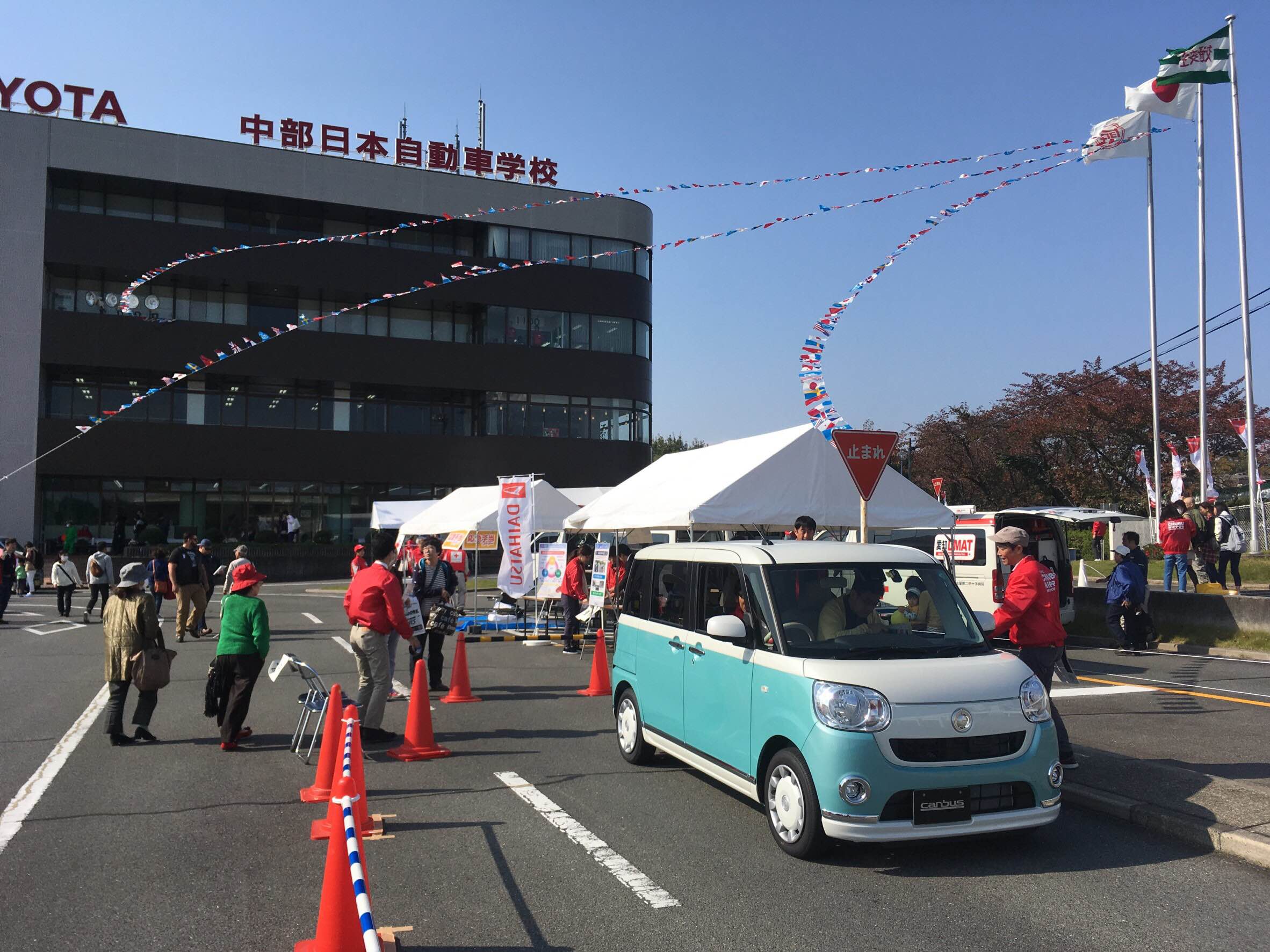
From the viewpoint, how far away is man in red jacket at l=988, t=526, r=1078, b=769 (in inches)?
284

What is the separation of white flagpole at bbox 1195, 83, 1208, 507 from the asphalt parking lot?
60.2 ft

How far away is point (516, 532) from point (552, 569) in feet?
3.43

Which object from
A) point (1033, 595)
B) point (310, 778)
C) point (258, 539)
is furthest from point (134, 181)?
point (1033, 595)

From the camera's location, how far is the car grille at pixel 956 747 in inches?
213

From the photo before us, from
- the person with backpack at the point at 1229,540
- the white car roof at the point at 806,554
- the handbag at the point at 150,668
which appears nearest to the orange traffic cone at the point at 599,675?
the handbag at the point at 150,668

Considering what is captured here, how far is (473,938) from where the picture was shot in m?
4.50

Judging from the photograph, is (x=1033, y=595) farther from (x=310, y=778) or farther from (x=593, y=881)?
(x=310, y=778)

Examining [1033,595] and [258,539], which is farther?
[258,539]

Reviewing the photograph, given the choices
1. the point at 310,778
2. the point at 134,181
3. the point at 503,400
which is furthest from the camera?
the point at 503,400

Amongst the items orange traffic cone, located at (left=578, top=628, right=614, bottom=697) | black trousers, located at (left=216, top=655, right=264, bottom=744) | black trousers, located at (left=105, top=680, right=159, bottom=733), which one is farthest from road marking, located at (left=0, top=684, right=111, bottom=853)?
orange traffic cone, located at (left=578, top=628, right=614, bottom=697)

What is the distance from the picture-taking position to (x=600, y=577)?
55.2 feet

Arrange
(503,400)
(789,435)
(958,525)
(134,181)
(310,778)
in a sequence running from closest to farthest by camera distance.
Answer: (310,778), (789,435), (958,525), (134,181), (503,400)

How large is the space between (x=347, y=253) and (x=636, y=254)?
13.0 metres

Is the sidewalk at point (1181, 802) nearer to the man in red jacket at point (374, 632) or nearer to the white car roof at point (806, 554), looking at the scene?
the white car roof at point (806, 554)
